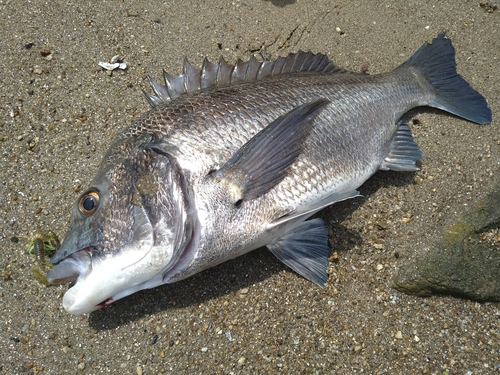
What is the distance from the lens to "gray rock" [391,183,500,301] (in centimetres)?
274

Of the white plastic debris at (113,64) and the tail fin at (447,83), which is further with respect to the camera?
the white plastic debris at (113,64)

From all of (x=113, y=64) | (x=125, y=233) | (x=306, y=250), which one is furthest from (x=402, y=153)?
(x=113, y=64)

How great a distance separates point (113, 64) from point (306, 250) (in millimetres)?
2437

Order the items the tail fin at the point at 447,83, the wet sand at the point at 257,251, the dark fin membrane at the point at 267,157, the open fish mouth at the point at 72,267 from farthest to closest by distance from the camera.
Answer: the tail fin at the point at 447,83, the wet sand at the point at 257,251, the dark fin membrane at the point at 267,157, the open fish mouth at the point at 72,267

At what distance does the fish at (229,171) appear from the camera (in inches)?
83.9

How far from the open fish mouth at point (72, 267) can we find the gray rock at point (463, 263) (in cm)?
206

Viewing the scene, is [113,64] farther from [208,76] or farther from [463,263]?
[463,263]

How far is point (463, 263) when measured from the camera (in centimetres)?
280

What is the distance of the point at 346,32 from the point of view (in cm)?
399

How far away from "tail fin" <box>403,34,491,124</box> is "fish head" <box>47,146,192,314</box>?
2.53 m

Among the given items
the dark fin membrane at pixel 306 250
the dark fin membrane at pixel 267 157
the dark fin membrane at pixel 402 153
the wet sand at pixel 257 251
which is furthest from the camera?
the dark fin membrane at pixel 402 153

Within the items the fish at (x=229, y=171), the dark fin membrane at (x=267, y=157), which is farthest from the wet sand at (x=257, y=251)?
the dark fin membrane at (x=267, y=157)

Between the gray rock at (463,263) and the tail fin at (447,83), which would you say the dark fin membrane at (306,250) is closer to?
the gray rock at (463,263)

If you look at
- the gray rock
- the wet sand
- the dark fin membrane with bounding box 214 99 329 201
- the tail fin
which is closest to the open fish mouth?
the wet sand
